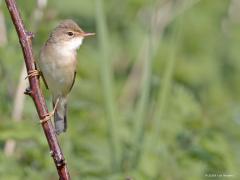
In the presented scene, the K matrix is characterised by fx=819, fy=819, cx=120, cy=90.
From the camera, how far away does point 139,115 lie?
480cm

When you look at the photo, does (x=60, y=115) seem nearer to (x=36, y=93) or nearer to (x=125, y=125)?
(x=125, y=125)

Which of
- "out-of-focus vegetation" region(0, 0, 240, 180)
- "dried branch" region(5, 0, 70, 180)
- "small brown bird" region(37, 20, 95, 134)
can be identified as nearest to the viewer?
"dried branch" region(5, 0, 70, 180)

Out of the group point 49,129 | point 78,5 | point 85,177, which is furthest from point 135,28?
point 49,129

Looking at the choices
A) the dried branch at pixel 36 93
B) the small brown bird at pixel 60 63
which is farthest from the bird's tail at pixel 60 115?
the dried branch at pixel 36 93

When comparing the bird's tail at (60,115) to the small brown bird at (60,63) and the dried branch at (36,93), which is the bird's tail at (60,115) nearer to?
the small brown bird at (60,63)

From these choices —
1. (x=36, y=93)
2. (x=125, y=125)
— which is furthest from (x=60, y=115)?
(x=36, y=93)

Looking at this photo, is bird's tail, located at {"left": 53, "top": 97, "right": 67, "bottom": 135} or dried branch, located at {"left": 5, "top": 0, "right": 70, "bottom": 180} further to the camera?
bird's tail, located at {"left": 53, "top": 97, "right": 67, "bottom": 135}

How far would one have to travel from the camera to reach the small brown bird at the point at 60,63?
4.38m

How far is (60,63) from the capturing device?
14.8ft

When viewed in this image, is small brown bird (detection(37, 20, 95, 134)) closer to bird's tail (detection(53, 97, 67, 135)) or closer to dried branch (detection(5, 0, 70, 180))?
bird's tail (detection(53, 97, 67, 135))

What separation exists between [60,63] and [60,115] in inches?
12.0

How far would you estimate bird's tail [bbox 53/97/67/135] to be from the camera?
443 cm

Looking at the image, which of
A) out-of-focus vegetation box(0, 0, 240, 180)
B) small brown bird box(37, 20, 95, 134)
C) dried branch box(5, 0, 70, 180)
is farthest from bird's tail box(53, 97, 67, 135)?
dried branch box(5, 0, 70, 180)

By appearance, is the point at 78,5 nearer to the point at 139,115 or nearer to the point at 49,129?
the point at 139,115
